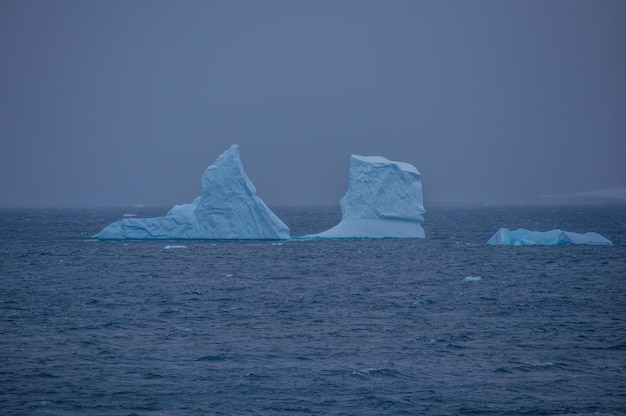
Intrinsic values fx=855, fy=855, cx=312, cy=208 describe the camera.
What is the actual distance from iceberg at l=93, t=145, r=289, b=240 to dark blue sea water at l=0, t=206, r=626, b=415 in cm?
525

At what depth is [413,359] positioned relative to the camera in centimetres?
1543

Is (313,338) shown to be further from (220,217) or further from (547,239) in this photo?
(547,239)

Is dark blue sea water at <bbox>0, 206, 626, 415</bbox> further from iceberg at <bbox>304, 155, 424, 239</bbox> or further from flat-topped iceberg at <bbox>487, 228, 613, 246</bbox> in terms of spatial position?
flat-topped iceberg at <bbox>487, 228, 613, 246</bbox>

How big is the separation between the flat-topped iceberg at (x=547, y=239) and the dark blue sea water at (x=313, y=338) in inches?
258

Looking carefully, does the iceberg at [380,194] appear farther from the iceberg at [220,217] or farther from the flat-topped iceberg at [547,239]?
the flat-topped iceberg at [547,239]

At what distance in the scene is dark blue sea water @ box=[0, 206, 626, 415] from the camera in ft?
41.6

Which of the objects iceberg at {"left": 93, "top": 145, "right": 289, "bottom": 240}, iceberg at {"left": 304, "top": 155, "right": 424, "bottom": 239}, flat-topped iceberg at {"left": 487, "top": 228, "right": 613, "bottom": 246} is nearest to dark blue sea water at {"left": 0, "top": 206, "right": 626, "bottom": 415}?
iceberg at {"left": 93, "top": 145, "right": 289, "bottom": 240}

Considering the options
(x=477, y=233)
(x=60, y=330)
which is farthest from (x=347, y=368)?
(x=477, y=233)

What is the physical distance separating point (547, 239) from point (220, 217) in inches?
618

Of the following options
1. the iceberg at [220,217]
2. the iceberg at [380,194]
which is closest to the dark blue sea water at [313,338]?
the iceberg at [220,217]

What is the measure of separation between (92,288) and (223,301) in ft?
17.4

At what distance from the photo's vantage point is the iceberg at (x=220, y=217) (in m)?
38.5

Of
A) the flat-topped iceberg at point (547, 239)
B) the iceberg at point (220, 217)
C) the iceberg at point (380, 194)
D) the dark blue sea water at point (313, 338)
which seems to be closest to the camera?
the dark blue sea water at point (313, 338)

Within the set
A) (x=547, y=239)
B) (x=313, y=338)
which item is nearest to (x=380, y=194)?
(x=547, y=239)
